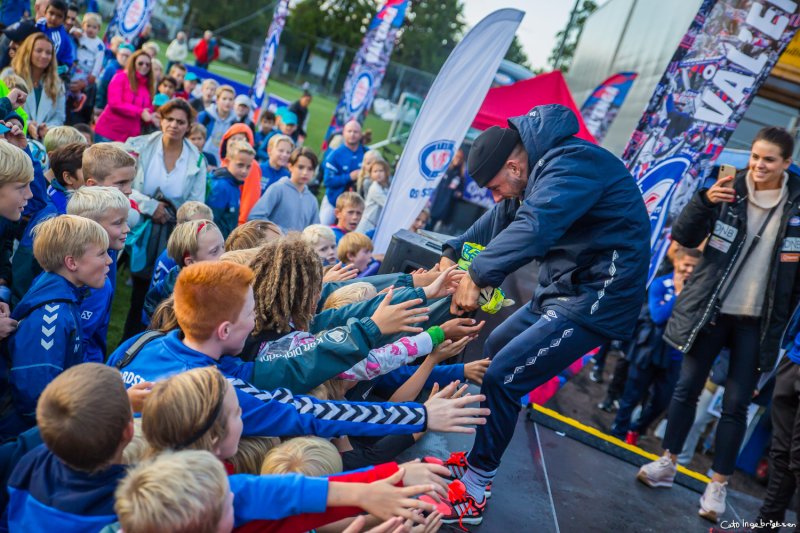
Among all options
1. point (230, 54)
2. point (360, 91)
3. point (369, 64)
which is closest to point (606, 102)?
point (369, 64)

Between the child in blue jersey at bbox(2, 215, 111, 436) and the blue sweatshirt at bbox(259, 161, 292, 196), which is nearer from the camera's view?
the child in blue jersey at bbox(2, 215, 111, 436)

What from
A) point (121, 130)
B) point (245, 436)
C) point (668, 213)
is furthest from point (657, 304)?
point (121, 130)

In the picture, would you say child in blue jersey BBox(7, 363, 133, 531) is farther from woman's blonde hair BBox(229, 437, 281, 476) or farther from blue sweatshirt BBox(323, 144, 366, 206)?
blue sweatshirt BBox(323, 144, 366, 206)

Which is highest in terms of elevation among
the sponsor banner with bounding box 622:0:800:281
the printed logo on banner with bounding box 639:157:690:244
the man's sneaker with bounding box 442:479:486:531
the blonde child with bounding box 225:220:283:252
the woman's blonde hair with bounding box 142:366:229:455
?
the sponsor banner with bounding box 622:0:800:281

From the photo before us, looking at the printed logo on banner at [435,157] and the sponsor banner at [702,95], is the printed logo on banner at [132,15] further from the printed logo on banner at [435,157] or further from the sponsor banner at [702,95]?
the sponsor banner at [702,95]

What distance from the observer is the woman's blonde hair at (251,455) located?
2.25 metres

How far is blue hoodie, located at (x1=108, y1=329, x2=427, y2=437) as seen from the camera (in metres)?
2.29

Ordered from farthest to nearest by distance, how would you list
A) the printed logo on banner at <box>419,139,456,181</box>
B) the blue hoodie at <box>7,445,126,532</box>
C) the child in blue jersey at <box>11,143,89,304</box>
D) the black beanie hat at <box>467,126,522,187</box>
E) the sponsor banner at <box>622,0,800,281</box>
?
the printed logo on banner at <box>419,139,456,181</box> < the sponsor banner at <box>622,0,800,281</box> < the child in blue jersey at <box>11,143,89,304</box> < the black beanie hat at <box>467,126,522,187</box> < the blue hoodie at <box>7,445,126,532</box>

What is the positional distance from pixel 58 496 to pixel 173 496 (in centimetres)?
43

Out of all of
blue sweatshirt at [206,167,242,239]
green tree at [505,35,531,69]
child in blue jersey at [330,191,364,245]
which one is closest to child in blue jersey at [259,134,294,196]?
child in blue jersey at [330,191,364,245]

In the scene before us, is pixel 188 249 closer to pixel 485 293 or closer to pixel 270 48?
pixel 485 293

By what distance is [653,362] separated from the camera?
6223 mm

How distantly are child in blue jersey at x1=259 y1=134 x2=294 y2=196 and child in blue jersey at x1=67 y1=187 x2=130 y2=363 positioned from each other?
11.4ft

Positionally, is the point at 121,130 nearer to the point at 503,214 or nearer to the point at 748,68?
the point at 503,214
